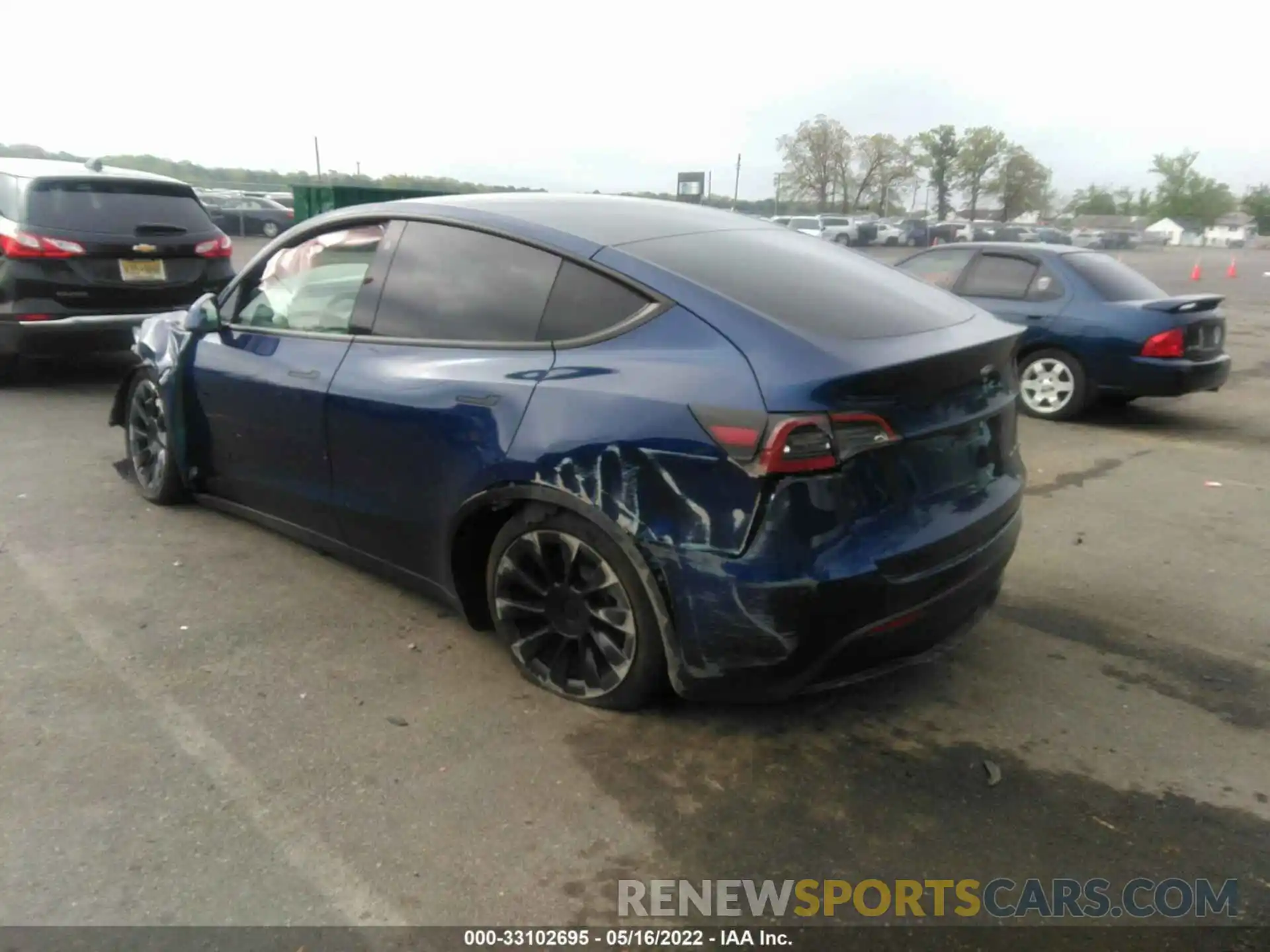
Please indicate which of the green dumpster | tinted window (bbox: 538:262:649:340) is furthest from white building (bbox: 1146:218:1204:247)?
tinted window (bbox: 538:262:649:340)

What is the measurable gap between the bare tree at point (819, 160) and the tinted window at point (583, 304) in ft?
219

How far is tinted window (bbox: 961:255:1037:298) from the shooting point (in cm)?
837

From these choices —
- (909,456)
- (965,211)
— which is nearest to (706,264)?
(909,456)

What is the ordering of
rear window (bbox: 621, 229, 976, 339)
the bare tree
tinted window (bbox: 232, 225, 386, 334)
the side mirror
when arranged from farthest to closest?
the bare tree
the side mirror
tinted window (bbox: 232, 225, 386, 334)
rear window (bbox: 621, 229, 976, 339)

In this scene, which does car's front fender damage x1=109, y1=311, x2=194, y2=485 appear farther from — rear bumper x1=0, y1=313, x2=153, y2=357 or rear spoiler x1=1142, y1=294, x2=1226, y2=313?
rear spoiler x1=1142, y1=294, x2=1226, y2=313

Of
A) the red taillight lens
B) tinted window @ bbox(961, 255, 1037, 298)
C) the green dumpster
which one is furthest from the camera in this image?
the green dumpster

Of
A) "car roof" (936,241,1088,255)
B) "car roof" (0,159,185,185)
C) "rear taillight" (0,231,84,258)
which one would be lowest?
"rear taillight" (0,231,84,258)

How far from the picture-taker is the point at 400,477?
356 cm

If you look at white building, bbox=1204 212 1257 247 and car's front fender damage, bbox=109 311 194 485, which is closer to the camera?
car's front fender damage, bbox=109 311 194 485

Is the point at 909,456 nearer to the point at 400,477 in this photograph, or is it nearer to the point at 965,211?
the point at 400,477

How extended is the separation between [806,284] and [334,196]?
15.4 m

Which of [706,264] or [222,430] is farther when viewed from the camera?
[222,430]

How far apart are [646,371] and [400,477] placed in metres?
1.13

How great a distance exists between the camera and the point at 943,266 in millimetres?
8922
